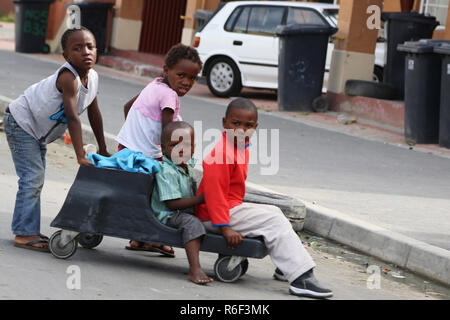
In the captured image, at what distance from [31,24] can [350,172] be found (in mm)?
14809

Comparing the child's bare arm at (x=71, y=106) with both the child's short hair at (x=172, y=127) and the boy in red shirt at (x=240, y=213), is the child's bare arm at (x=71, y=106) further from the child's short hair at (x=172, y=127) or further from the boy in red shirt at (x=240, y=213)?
the boy in red shirt at (x=240, y=213)

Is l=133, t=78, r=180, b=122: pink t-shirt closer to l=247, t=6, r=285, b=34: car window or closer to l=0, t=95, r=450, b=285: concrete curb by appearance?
l=0, t=95, r=450, b=285: concrete curb

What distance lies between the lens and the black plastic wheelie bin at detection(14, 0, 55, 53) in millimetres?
22391

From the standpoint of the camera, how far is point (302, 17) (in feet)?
52.5

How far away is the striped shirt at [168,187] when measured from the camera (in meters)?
5.32

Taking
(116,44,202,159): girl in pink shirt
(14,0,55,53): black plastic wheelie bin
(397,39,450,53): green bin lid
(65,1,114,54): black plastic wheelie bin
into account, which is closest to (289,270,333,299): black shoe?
(116,44,202,159): girl in pink shirt

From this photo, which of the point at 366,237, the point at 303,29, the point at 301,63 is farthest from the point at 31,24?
the point at 366,237

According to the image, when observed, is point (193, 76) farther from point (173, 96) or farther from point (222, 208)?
point (222, 208)

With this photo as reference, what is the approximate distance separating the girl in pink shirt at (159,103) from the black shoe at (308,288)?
123 centimetres

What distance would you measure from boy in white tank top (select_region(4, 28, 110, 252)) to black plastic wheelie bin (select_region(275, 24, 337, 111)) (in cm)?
890

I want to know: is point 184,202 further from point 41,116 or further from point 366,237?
point 366,237

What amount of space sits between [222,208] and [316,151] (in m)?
5.88
